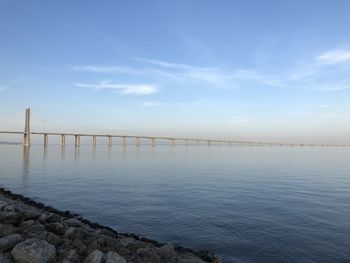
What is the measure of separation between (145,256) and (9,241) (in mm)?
3403

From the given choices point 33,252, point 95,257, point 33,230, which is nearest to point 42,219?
point 33,230

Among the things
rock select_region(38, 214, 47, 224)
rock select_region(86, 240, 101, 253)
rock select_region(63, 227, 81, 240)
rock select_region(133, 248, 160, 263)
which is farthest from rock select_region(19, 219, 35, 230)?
rock select_region(133, 248, 160, 263)

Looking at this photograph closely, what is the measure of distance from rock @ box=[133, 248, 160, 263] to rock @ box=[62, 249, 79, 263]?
143cm

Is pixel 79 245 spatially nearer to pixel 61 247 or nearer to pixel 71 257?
pixel 61 247

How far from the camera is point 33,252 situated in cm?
732

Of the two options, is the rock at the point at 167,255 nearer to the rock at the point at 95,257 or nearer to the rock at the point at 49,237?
the rock at the point at 95,257

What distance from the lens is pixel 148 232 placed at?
13.6 meters

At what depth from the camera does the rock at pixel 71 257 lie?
7.56 m

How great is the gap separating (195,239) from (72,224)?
4799 millimetres

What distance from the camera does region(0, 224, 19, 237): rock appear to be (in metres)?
8.82

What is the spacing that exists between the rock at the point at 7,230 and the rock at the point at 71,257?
7.34ft

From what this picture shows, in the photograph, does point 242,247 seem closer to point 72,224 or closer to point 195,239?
point 195,239

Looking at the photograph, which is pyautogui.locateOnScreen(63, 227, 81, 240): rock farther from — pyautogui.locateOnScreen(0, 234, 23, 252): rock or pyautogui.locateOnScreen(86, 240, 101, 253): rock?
pyautogui.locateOnScreen(0, 234, 23, 252): rock

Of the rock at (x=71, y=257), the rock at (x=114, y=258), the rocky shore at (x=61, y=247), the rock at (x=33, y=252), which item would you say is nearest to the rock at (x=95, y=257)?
the rocky shore at (x=61, y=247)
